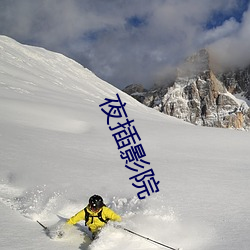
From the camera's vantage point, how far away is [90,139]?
13398mm

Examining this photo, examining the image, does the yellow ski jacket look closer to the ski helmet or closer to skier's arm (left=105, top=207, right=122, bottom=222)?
skier's arm (left=105, top=207, right=122, bottom=222)

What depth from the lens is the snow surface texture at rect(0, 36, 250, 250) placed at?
5.50 metres

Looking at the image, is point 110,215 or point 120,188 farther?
point 120,188

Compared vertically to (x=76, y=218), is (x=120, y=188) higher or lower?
higher

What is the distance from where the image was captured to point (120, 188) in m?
8.01

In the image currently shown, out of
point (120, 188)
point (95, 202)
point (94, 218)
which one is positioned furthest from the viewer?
point (120, 188)

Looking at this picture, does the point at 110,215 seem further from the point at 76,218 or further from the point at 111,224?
the point at 76,218

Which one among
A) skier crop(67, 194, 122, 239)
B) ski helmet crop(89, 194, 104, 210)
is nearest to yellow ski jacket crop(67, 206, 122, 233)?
skier crop(67, 194, 122, 239)

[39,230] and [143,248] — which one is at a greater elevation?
[39,230]

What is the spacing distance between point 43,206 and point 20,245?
6.82 feet

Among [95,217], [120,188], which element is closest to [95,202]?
[95,217]

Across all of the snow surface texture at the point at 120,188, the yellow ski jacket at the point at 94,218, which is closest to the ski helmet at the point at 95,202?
the yellow ski jacket at the point at 94,218

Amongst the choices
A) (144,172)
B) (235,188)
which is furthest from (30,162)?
(235,188)

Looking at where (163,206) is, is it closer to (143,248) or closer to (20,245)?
(143,248)
